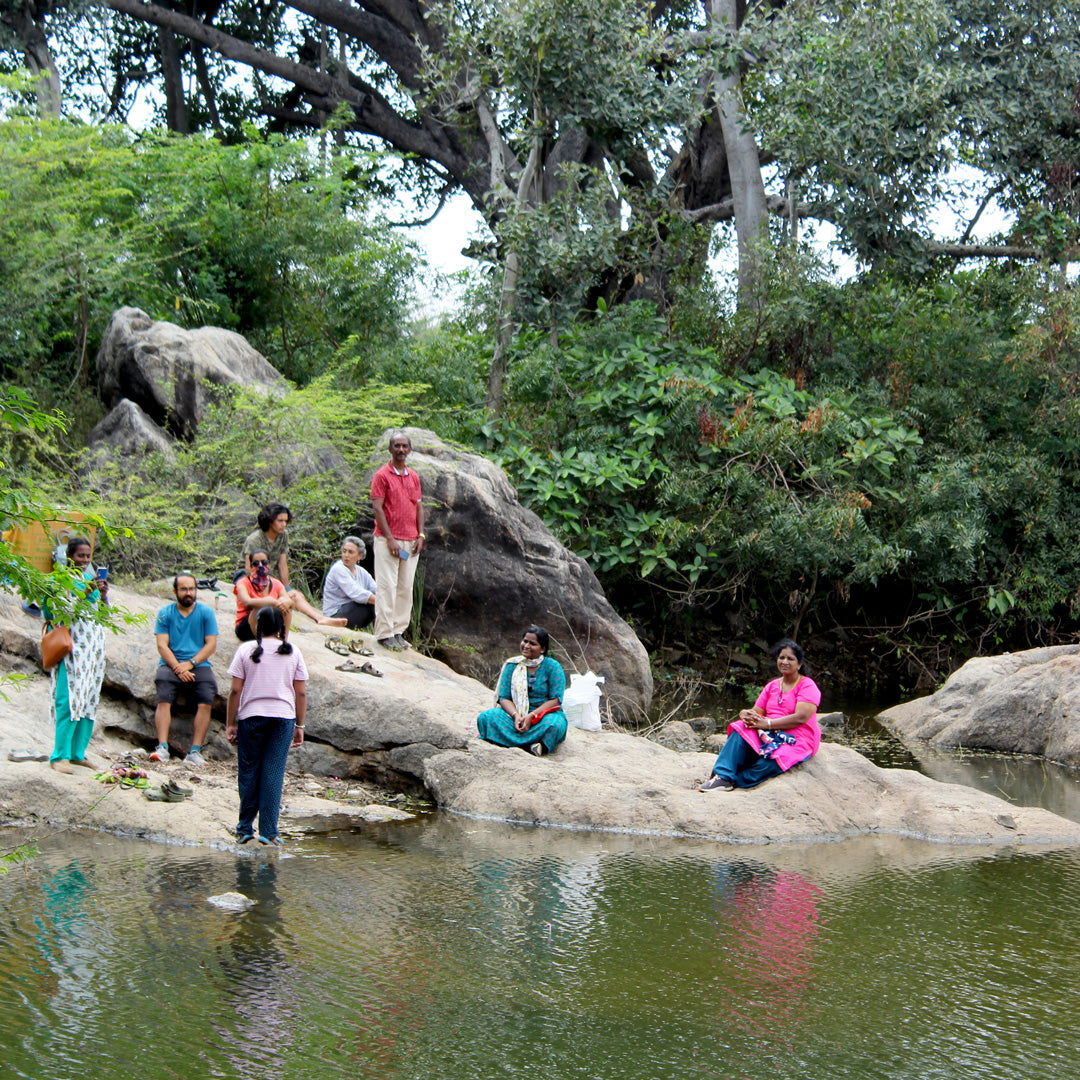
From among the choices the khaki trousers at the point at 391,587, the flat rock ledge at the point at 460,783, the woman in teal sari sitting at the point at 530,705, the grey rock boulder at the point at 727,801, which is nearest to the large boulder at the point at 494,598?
the khaki trousers at the point at 391,587

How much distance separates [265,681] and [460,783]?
6.72 feet

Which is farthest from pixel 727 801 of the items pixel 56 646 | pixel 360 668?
pixel 56 646

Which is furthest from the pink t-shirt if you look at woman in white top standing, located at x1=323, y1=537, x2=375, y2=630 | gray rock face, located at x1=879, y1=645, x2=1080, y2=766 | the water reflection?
gray rock face, located at x1=879, y1=645, x2=1080, y2=766

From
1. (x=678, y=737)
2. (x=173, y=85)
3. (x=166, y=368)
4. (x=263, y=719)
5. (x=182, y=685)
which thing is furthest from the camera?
(x=173, y=85)

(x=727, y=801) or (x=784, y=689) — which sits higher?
(x=784, y=689)

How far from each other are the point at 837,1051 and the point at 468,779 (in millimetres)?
4237

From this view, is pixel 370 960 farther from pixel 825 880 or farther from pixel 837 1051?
pixel 825 880

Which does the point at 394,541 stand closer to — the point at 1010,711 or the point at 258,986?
the point at 258,986

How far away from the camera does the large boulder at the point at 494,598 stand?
41.4 feet

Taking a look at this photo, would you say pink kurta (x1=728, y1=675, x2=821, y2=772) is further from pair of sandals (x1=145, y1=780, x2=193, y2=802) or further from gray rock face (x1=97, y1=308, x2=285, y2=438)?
gray rock face (x1=97, y1=308, x2=285, y2=438)

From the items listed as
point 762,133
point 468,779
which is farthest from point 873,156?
point 468,779

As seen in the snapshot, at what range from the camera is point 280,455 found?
1238 cm

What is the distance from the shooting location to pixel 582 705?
9.72 meters

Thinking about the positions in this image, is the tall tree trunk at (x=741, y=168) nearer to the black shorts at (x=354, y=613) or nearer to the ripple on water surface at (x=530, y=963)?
the black shorts at (x=354, y=613)
